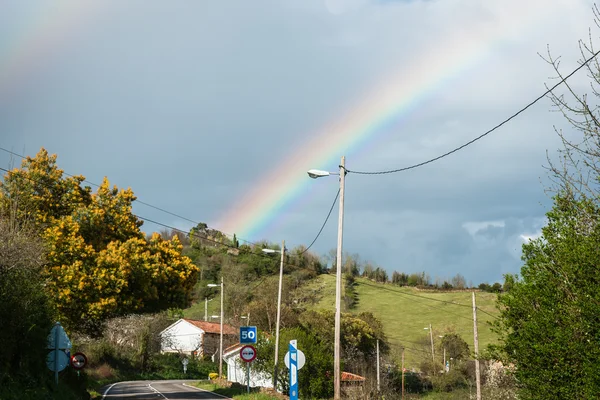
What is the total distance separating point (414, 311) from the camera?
114625mm

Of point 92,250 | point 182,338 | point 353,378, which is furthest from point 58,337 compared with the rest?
point 182,338

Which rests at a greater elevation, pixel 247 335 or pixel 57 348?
pixel 247 335

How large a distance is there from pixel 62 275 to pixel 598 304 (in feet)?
77.2

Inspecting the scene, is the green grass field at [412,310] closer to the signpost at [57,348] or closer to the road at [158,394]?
the road at [158,394]

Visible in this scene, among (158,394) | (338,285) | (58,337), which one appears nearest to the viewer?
(58,337)

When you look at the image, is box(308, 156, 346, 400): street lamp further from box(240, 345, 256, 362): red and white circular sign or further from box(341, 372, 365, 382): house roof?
box(341, 372, 365, 382): house roof

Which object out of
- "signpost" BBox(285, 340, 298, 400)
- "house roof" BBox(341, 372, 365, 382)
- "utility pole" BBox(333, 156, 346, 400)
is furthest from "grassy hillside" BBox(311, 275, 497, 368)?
"signpost" BBox(285, 340, 298, 400)

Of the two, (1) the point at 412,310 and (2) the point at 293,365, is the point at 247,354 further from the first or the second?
(1) the point at 412,310

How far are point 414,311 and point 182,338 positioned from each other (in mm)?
44618

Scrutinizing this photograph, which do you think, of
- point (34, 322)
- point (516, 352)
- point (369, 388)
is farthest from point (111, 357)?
point (516, 352)

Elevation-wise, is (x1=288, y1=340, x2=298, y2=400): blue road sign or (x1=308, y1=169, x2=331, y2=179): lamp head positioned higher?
(x1=308, y1=169, x2=331, y2=179): lamp head

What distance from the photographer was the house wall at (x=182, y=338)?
97700mm

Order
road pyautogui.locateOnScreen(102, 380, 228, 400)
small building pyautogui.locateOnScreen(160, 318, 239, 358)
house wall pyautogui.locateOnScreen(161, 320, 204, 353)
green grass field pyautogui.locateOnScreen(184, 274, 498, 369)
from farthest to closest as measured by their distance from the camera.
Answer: house wall pyautogui.locateOnScreen(161, 320, 204, 353) < green grass field pyautogui.locateOnScreen(184, 274, 498, 369) < small building pyautogui.locateOnScreen(160, 318, 239, 358) < road pyautogui.locateOnScreen(102, 380, 228, 400)

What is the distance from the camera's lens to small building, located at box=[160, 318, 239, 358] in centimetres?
9325
